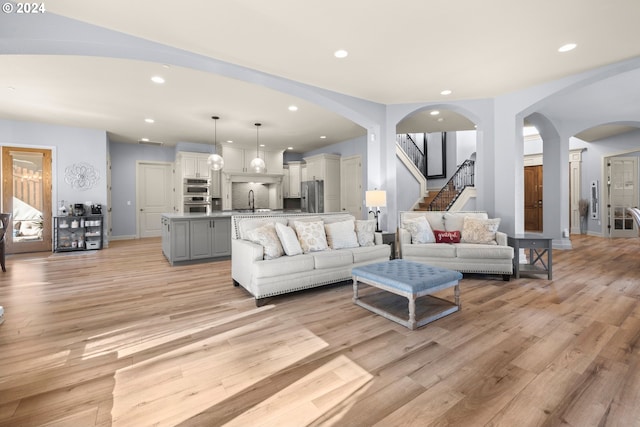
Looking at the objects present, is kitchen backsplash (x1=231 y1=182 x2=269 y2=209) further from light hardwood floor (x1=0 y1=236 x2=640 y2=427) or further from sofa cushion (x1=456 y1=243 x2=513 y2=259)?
sofa cushion (x1=456 y1=243 x2=513 y2=259)

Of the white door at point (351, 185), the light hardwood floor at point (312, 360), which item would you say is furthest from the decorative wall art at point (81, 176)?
the white door at point (351, 185)

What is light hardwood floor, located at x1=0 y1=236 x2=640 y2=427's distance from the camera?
158 cm

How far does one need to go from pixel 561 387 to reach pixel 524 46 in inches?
134

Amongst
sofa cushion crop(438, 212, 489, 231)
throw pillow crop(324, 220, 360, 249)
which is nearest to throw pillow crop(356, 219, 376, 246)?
throw pillow crop(324, 220, 360, 249)

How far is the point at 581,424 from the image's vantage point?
149 cm

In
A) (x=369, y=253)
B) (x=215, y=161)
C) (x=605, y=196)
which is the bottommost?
(x=369, y=253)

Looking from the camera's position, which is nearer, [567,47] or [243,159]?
[567,47]

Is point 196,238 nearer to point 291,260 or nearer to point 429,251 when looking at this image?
point 291,260

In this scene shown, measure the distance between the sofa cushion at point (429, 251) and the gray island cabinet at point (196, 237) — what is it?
3267mm

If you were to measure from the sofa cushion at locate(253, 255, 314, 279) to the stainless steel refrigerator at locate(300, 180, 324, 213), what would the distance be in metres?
5.05

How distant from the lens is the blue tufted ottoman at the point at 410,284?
2.57 meters

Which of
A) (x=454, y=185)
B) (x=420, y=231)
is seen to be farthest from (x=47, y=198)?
(x=454, y=185)

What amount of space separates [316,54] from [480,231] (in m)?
3.29

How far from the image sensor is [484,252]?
3.96m
